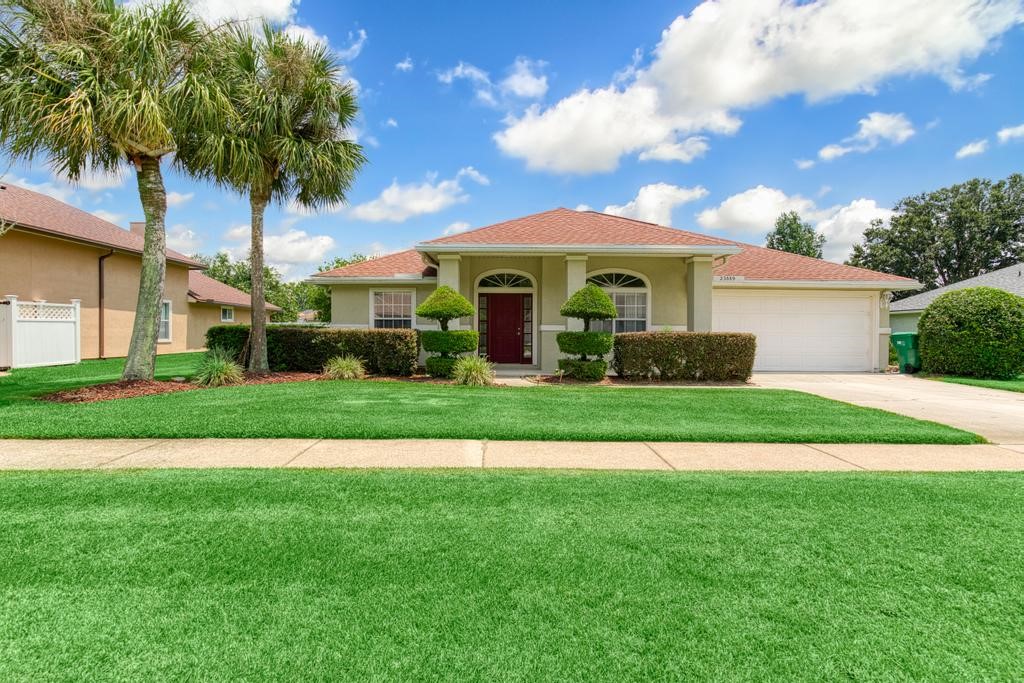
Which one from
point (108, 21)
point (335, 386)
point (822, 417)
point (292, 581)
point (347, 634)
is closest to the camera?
point (347, 634)

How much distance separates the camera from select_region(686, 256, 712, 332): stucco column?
1323 cm

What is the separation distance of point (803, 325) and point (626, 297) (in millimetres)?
5875

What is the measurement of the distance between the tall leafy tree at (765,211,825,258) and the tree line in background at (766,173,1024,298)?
160 inches

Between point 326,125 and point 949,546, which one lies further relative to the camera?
point 326,125

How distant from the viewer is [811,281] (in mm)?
14953

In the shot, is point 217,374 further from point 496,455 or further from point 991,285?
point 991,285

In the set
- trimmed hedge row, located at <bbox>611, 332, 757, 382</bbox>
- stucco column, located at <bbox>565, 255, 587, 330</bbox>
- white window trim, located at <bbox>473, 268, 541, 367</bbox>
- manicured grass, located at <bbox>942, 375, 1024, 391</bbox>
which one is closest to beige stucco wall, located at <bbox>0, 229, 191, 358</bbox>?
white window trim, located at <bbox>473, 268, 541, 367</bbox>

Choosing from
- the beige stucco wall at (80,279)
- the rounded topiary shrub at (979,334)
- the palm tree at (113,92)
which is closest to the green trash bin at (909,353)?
the rounded topiary shrub at (979,334)

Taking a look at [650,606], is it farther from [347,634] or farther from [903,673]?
[347,634]

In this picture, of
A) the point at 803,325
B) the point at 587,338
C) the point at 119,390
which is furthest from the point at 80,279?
the point at 803,325

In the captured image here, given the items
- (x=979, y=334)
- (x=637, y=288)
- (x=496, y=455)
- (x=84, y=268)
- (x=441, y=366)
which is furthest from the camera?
(x=84, y=268)

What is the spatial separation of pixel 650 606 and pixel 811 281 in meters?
15.5

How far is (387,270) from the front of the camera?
50.7 ft

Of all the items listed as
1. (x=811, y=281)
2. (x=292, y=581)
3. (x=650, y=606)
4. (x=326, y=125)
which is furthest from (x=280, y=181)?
(x=811, y=281)
